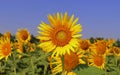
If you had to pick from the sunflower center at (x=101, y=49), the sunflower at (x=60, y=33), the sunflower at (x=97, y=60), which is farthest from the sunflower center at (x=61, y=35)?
the sunflower center at (x=101, y=49)

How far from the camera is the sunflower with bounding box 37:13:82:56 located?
12.7ft

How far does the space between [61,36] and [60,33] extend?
43 millimetres

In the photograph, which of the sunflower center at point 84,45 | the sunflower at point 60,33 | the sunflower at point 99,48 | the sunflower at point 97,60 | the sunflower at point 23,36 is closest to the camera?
the sunflower at point 60,33

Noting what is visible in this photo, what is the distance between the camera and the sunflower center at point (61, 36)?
395cm

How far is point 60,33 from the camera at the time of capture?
3.98 meters

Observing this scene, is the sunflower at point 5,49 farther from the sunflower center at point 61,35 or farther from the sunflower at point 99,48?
the sunflower center at point 61,35

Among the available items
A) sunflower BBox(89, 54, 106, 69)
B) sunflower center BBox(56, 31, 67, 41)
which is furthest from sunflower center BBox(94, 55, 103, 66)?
sunflower center BBox(56, 31, 67, 41)

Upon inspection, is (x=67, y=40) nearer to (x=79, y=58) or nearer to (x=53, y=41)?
(x=53, y=41)

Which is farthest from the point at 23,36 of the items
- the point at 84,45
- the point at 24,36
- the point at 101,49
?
the point at 101,49

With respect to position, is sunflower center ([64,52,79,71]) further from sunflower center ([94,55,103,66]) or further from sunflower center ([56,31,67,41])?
sunflower center ([94,55,103,66])

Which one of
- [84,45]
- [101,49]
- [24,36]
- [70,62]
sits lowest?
[70,62]

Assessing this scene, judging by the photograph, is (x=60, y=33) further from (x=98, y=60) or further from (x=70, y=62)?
(x=98, y=60)

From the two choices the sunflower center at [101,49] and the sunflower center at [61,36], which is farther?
the sunflower center at [101,49]

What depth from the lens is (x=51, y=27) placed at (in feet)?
12.9
